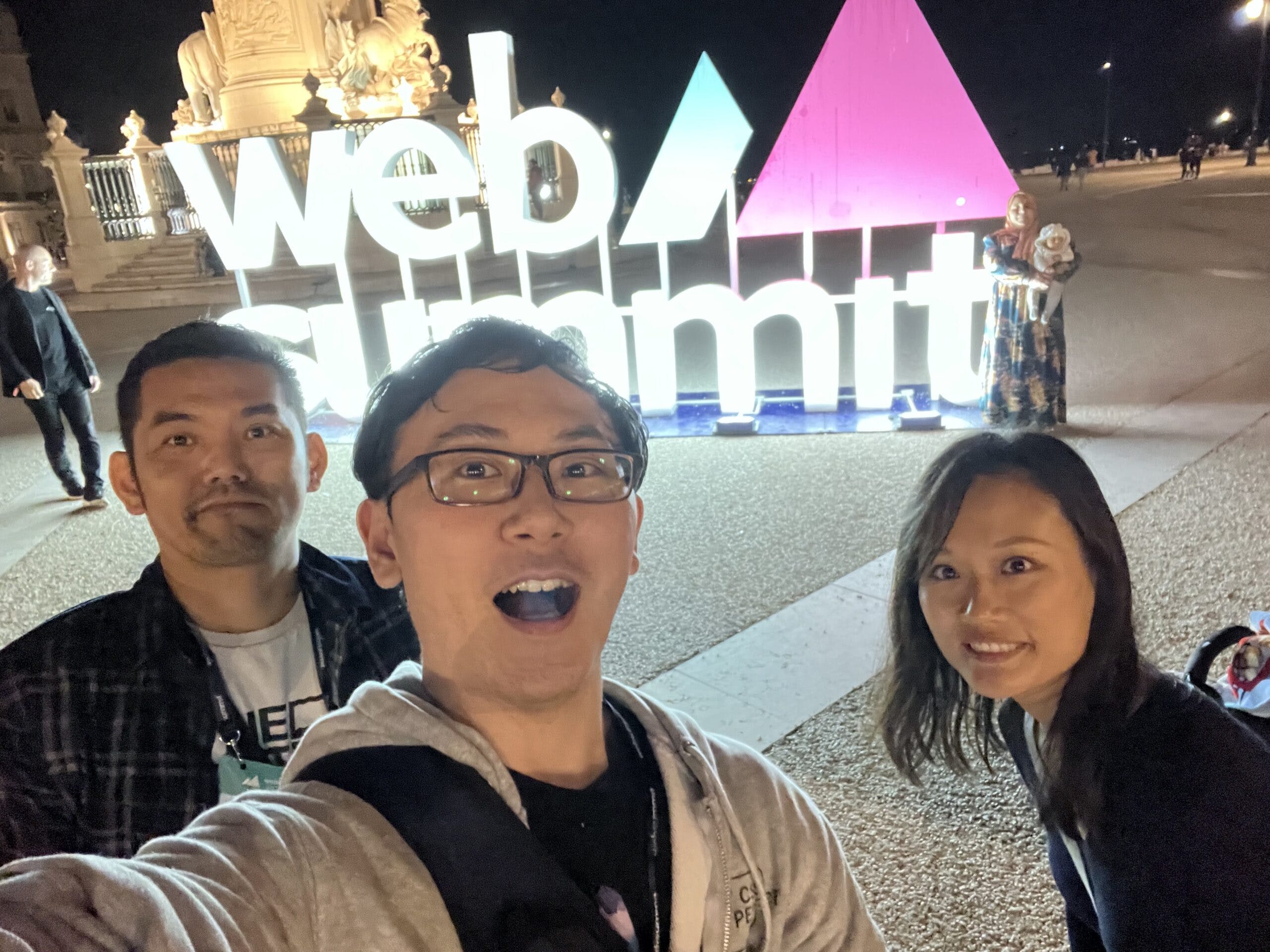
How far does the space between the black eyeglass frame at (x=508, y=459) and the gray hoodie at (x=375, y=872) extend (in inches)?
11.4

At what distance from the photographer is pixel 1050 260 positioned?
5.93m

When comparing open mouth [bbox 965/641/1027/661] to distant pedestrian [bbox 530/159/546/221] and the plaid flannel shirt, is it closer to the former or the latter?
the plaid flannel shirt

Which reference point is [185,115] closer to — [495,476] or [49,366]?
[49,366]

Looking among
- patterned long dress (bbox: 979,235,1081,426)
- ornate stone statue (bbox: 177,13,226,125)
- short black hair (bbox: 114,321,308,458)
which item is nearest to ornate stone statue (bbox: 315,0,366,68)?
ornate stone statue (bbox: 177,13,226,125)

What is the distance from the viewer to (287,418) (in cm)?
179

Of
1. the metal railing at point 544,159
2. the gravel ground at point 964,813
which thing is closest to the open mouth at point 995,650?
the gravel ground at point 964,813

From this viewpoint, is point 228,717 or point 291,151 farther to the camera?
point 291,151

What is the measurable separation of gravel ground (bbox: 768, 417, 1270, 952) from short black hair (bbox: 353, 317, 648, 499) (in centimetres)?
155

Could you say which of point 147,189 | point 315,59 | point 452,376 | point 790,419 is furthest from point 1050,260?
point 147,189

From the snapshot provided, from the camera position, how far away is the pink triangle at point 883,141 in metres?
5.98

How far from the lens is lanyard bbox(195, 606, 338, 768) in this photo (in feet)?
5.08

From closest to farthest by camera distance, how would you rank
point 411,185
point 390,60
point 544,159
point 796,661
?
1. point 796,661
2. point 411,185
3. point 390,60
4. point 544,159

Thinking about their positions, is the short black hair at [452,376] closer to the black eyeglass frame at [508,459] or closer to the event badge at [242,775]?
the black eyeglass frame at [508,459]

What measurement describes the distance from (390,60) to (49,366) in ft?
48.8
